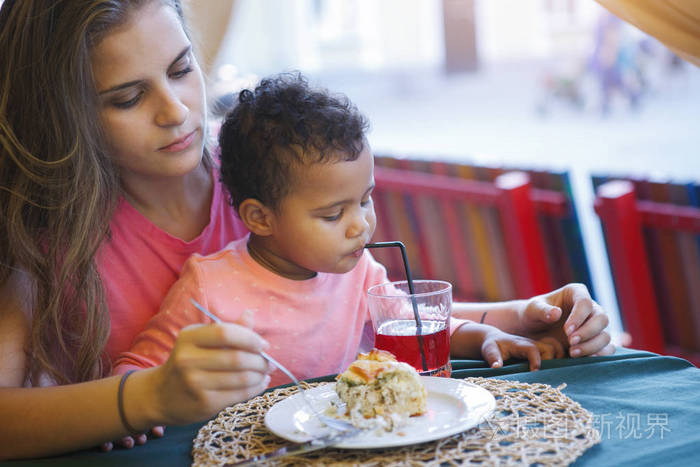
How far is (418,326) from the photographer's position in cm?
115

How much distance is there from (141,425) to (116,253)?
1.81ft

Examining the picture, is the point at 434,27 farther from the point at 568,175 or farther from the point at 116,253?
the point at 116,253

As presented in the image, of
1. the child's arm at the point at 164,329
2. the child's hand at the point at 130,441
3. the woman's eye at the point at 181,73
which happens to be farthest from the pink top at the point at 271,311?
the woman's eye at the point at 181,73

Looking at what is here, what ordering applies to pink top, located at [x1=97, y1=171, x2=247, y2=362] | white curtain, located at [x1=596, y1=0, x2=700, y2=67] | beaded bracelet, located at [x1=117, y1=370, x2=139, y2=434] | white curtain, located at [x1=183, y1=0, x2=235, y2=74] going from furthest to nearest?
white curtain, located at [x1=183, y1=0, x2=235, y2=74] < white curtain, located at [x1=596, y1=0, x2=700, y2=67] < pink top, located at [x1=97, y1=171, x2=247, y2=362] < beaded bracelet, located at [x1=117, y1=370, x2=139, y2=434]

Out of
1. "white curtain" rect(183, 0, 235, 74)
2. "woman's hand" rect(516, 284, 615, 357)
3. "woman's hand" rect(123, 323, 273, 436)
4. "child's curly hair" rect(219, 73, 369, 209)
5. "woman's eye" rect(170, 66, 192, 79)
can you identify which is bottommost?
"woman's hand" rect(516, 284, 615, 357)

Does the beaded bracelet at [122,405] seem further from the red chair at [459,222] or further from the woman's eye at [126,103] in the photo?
the red chair at [459,222]

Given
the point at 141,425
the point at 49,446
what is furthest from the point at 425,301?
the point at 49,446

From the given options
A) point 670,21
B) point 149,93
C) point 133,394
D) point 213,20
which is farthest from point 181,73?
point 213,20

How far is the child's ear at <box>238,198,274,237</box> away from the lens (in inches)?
51.8

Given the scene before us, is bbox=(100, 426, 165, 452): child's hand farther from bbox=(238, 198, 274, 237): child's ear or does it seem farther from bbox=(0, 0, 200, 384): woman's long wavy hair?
bbox=(238, 198, 274, 237): child's ear

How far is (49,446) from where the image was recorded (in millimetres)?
1005

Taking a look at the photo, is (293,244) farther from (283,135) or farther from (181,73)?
(181,73)

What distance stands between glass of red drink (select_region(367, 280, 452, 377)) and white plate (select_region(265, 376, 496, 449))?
0.35ft

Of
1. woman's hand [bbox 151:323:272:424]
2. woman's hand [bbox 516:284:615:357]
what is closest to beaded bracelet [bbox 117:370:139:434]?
woman's hand [bbox 151:323:272:424]
